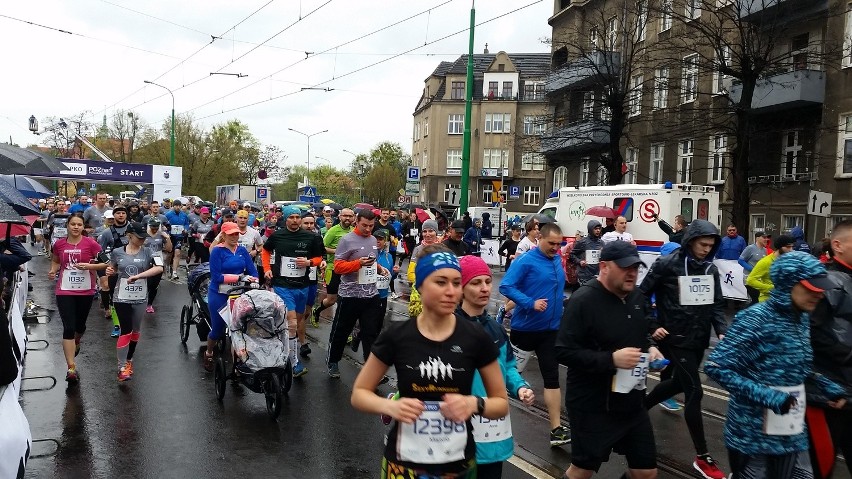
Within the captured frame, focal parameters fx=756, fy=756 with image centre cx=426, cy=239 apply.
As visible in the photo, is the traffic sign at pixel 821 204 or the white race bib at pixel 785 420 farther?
the traffic sign at pixel 821 204

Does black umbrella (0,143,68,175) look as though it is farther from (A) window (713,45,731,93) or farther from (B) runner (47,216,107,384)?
(A) window (713,45,731,93)

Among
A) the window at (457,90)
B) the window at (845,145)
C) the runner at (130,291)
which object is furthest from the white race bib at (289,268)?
the window at (457,90)

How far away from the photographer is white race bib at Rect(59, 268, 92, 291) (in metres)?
8.44

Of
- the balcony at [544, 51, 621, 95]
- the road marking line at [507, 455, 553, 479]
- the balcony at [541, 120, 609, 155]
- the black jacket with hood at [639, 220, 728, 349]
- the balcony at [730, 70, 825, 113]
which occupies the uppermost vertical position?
the balcony at [544, 51, 621, 95]

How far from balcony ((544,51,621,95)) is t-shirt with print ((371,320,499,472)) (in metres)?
27.5

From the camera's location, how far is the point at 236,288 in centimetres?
833

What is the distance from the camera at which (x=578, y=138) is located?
3397 cm

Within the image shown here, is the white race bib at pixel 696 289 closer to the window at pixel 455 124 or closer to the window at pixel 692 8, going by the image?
the window at pixel 692 8

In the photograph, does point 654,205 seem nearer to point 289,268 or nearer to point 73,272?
point 289,268

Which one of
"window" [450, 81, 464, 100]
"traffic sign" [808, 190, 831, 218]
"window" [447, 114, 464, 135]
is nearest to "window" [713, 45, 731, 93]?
"traffic sign" [808, 190, 831, 218]

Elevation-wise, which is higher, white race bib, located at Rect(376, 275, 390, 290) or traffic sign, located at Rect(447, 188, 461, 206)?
traffic sign, located at Rect(447, 188, 461, 206)

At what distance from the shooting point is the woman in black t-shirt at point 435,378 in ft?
10.5

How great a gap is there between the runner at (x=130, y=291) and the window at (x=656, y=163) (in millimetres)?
27218

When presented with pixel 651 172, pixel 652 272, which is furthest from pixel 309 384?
pixel 651 172
